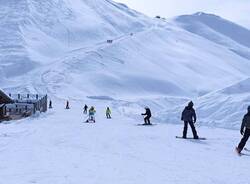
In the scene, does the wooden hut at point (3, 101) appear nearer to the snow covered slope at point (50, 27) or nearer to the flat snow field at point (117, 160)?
the flat snow field at point (117, 160)

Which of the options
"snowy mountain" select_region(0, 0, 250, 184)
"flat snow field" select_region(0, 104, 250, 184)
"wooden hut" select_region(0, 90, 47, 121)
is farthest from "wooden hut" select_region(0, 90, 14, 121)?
"flat snow field" select_region(0, 104, 250, 184)

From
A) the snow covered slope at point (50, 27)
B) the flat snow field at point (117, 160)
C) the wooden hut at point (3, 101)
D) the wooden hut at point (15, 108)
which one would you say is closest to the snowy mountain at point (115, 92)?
the flat snow field at point (117, 160)

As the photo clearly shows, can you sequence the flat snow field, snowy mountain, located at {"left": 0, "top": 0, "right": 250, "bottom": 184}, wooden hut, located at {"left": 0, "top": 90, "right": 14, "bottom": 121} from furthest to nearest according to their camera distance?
wooden hut, located at {"left": 0, "top": 90, "right": 14, "bottom": 121} < snowy mountain, located at {"left": 0, "top": 0, "right": 250, "bottom": 184} < the flat snow field

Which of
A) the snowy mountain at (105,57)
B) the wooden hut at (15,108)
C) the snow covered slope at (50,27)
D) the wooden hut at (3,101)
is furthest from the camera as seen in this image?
the snow covered slope at (50,27)

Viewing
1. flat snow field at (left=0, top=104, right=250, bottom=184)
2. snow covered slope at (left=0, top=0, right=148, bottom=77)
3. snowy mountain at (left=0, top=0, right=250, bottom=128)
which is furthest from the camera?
snow covered slope at (left=0, top=0, right=148, bottom=77)

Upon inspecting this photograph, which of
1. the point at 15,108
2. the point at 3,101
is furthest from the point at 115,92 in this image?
the point at 3,101

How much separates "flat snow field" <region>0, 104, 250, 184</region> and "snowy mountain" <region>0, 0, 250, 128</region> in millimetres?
56946

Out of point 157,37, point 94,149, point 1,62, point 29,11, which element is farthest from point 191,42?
point 94,149

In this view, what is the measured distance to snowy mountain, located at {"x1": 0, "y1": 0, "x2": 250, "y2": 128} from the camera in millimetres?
91375

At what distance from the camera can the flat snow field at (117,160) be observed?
1079cm

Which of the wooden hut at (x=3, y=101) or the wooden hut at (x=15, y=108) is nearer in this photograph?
the wooden hut at (x=3, y=101)

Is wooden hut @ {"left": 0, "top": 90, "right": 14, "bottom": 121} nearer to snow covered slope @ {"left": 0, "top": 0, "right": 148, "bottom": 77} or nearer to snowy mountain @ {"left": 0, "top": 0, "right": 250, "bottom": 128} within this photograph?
snowy mountain @ {"left": 0, "top": 0, "right": 250, "bottom": 128}

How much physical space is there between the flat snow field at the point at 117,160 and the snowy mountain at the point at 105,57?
56946mm

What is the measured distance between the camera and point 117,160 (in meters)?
13.3
